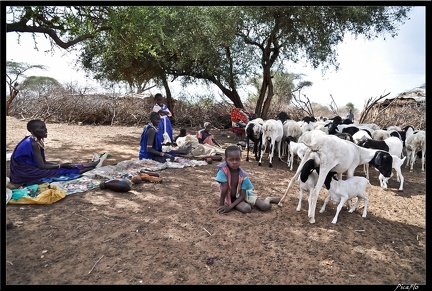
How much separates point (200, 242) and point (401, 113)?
40.4 feet

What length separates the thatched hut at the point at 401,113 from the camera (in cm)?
1222

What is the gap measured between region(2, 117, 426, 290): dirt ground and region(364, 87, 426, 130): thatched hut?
8723 mm

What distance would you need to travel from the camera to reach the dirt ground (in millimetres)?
2693

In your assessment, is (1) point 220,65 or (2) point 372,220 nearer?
(2) point 372,220

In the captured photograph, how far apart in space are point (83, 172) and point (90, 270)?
3.17 m

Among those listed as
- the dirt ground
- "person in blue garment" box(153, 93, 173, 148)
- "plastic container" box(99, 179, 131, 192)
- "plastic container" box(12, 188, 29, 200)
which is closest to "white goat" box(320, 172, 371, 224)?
the dirt ground

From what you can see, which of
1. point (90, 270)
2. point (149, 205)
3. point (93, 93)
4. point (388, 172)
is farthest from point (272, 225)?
point (93, 93)

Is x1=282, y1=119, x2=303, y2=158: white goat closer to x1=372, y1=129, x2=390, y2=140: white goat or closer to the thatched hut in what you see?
x1=372, y1=129, x2=390, y2=140: white goat

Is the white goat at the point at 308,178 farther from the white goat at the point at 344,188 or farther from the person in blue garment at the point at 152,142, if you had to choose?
the person in blue garment at the point at 152,142

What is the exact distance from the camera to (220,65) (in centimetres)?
1248

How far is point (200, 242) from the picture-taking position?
3.27 meters

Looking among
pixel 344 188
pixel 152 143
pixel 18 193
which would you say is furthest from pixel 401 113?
pixel 18 193

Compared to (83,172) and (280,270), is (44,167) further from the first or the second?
(280,270)

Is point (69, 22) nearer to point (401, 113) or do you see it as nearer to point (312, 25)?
point (312, 25)
